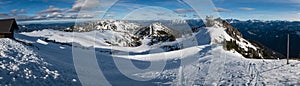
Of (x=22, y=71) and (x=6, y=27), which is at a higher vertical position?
(x=6, y=27)

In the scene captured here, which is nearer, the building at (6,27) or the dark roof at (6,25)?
the building at (6,27)

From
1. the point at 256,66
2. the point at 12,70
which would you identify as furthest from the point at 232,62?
the point at 12,70

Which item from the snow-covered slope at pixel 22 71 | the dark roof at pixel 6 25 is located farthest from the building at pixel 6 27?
the snow-covered slope at pixel 22 71

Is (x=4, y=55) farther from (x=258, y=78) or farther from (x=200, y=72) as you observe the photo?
(x=258, y=78)

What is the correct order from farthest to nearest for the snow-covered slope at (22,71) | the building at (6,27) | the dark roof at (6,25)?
1. the dark roof at (6,25)
2. the building at (6,27)
3. the snow-covered slope at (22,71)

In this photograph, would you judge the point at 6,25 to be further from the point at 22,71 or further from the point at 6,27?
the point at 22,71

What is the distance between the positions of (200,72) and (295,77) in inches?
292

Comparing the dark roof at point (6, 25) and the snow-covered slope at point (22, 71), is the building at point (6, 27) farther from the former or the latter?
the snow-covered slope at point (22, 71)

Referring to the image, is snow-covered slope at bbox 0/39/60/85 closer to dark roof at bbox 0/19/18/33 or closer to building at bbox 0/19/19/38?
building at bbox 0/19/19/38

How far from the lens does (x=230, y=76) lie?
818 inches

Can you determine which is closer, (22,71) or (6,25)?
(22,71)

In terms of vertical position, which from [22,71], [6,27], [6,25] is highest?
[6,25]

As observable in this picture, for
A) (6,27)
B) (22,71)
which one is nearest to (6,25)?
(6,27)

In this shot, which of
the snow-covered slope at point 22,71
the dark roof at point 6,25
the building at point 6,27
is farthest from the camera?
the dark roof at point 6,25
